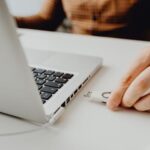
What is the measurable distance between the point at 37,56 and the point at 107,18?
42cm

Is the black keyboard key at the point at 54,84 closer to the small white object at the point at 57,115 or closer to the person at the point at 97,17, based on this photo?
the small white object at the point at 57,115

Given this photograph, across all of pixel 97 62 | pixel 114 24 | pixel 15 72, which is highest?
pixel 15 72

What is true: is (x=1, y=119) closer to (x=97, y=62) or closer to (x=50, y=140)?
(x=50, y=140)

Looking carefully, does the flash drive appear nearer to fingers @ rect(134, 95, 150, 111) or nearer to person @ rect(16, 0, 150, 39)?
fingers @ rect(134, 95, 150, 111)

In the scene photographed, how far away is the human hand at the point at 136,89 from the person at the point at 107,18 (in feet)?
1.74

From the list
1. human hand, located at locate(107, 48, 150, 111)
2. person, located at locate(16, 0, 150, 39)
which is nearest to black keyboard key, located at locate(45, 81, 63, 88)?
human hand, located at locate(107, 48, 150, 111)

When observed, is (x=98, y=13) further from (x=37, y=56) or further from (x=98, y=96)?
(x=98, y=96)

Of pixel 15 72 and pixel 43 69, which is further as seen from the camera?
pixel 43 69

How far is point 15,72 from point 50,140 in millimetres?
123

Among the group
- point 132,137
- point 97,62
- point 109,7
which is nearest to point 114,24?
point 109,7

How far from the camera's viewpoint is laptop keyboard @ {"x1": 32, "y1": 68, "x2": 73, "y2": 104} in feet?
1.84

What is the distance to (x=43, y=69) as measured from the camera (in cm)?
65

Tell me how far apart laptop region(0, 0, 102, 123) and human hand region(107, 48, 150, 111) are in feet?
0.30

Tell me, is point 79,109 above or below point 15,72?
below
